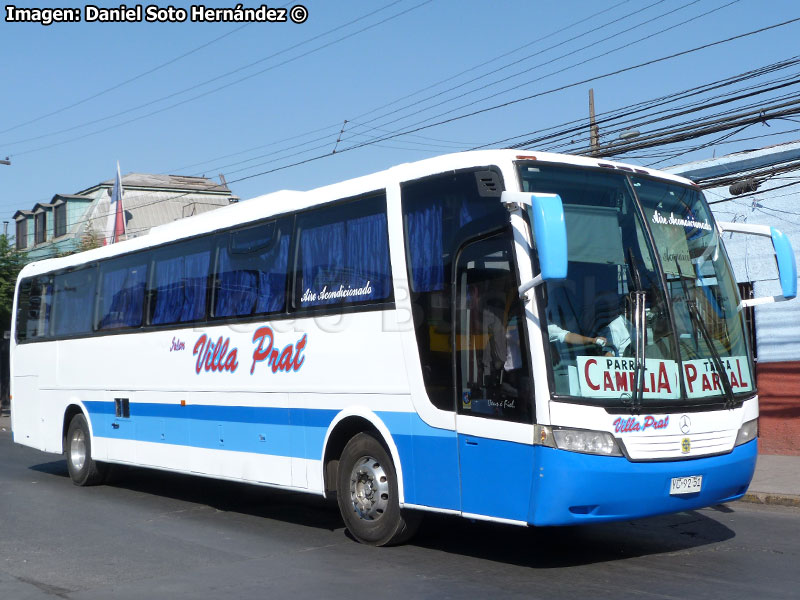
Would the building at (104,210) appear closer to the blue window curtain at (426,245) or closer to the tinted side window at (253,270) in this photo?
the tinted side window at (253,270)

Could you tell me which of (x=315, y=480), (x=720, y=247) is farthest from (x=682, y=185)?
(x=315, y=480)

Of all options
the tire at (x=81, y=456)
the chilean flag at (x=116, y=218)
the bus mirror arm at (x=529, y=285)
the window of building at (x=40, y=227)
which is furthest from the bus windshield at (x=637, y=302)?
the window of building at (x=40, y=227)

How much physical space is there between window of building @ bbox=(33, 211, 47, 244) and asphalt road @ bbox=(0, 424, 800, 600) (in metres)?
36.5

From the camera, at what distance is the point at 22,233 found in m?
48.3

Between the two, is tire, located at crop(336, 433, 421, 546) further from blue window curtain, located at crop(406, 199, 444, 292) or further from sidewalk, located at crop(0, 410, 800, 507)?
sidewalk, located at crop(0, 410, 800, 507)

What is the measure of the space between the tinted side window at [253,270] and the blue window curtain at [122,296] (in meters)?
2.22

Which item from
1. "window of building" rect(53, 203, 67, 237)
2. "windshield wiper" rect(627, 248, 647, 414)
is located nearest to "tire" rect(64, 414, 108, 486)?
"windshield wiper" rect(627, 248, 647, 414)

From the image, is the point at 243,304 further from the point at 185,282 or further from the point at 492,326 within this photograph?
the point at 492,326

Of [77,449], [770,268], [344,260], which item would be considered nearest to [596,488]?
[344,260]

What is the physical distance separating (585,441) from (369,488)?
2571 millimetres

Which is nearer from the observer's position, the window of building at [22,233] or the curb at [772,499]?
the curb at [772,499]

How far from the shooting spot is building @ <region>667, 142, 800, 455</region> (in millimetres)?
15805

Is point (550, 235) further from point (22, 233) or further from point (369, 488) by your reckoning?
point (22, 233)

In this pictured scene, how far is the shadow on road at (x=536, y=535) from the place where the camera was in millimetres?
8367
